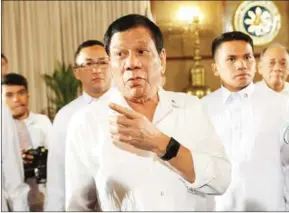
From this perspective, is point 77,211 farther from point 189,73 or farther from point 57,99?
point 57,99

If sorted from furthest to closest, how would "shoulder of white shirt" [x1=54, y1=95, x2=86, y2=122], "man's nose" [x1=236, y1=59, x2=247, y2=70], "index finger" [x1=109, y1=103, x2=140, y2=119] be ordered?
1. "shoulder of white shirt" [x1=54, y1=95, x2=86, y2=122]
2. "man's nose" [x1=236, y1=59, x2=247, y2=70]
3. "index finger" [x1=109, y1=103, x2=140, y2=119]

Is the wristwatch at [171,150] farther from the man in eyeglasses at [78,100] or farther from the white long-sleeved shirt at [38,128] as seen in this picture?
the white long-sleeved shirt at [38,128]

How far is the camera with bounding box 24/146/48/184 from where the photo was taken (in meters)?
0.91

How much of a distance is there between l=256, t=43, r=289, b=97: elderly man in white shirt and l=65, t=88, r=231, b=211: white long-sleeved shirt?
0.22m

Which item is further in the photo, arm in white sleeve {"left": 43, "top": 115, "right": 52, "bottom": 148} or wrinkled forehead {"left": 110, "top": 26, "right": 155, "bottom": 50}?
arm in white sleeve {"left": 43, "top": 115, "right": 52, "bottom": 148}

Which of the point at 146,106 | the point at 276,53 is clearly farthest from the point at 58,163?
the point at 276,53

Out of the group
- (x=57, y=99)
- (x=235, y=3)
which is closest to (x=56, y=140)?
(x=57, y=99)

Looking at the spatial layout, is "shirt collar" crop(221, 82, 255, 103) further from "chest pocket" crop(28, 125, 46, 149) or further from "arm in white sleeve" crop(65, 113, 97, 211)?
"chest pocket" crop(28, 125, 46, 149)

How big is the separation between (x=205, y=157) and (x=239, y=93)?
23 centimetres

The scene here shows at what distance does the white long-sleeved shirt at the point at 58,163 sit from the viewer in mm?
833

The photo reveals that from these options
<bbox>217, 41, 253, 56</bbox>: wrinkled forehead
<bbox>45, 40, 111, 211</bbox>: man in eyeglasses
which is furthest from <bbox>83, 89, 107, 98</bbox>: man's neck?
<bbox>217, 41, 253, 56</bbox>: wrinkled forehead

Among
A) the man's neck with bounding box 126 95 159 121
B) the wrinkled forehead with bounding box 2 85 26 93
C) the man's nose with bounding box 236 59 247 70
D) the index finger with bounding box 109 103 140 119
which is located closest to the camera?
the index finger with bounding box 109 103 140 119

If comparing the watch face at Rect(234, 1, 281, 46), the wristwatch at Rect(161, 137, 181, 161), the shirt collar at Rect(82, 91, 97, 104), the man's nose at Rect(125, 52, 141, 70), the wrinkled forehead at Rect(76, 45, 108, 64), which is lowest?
the wristwatch at Rect(161, 137, 181, 161)

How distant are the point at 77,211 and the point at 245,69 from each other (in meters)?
0.33
